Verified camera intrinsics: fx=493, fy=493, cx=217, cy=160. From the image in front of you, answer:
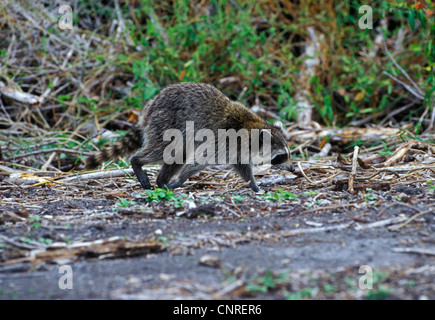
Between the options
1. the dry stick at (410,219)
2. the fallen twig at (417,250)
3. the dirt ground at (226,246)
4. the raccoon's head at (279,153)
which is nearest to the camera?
the dirt ground at (226,246)

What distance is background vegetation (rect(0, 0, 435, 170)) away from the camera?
8.64 metres

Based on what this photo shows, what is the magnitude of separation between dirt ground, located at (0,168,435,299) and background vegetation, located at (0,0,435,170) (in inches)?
152

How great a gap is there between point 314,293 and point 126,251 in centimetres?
130

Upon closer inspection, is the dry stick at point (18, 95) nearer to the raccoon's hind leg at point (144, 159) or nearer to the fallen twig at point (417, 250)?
the raccoon's hind leg at point (144, 159)

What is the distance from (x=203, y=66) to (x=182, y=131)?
3.89 metres

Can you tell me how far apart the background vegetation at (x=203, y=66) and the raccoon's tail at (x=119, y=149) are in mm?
2214

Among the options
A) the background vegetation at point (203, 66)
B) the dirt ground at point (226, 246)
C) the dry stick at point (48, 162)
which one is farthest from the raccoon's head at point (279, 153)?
the dry stick at point (48, 162)

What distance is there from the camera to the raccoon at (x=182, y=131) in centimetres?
565

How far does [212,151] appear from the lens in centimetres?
558

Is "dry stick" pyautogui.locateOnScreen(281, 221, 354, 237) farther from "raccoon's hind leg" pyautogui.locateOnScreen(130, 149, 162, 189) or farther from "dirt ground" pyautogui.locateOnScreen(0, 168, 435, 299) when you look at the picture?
"raccoon's hind leg" pyautogui.locateOnScreen(130, 149, 162, 189)

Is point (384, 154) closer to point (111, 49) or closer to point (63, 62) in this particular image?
point (111, 49)

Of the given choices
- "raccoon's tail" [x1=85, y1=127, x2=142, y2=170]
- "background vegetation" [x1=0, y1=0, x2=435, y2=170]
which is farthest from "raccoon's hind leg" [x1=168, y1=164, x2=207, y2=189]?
"background vegetation" [x1=0, y1=0, x2=435, y2=170]
